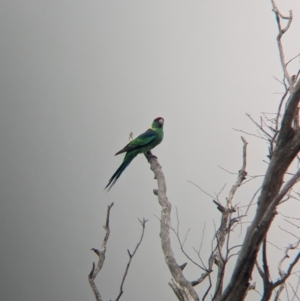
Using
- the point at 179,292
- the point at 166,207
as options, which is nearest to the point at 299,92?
the point at 179,292

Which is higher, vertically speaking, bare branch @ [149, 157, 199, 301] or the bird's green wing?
the bird's green wing

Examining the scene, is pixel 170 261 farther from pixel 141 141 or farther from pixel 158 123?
pixel 158 123

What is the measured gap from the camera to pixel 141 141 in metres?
4.07

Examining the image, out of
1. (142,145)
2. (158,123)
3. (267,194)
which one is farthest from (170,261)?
(158,123)

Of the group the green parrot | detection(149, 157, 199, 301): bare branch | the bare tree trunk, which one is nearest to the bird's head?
the green parrot

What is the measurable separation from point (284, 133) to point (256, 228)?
312 millimetres

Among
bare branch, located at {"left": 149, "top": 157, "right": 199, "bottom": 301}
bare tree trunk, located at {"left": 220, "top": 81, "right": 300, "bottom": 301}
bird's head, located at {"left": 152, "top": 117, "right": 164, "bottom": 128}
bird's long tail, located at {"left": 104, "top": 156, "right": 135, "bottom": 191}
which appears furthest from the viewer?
bird's head, located at {"left": 152, "top": 117, "right": 164, "bottom": 128}

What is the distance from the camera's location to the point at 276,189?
1.42 meters

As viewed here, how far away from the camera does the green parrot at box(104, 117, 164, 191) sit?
3775 millimetres

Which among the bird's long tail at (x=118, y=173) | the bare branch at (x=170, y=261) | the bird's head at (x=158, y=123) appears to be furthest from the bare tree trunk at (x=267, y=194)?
the bird's head at (x=158, y=123)

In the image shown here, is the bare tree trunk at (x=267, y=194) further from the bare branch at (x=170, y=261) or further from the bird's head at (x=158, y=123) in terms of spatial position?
the bird's head at (x=158, y=123)

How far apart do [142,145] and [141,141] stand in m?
0.04

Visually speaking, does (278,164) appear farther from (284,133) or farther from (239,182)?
(239,182)

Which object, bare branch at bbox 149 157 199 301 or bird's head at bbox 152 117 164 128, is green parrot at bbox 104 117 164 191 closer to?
bird's head at bbox 152 117 164 128
